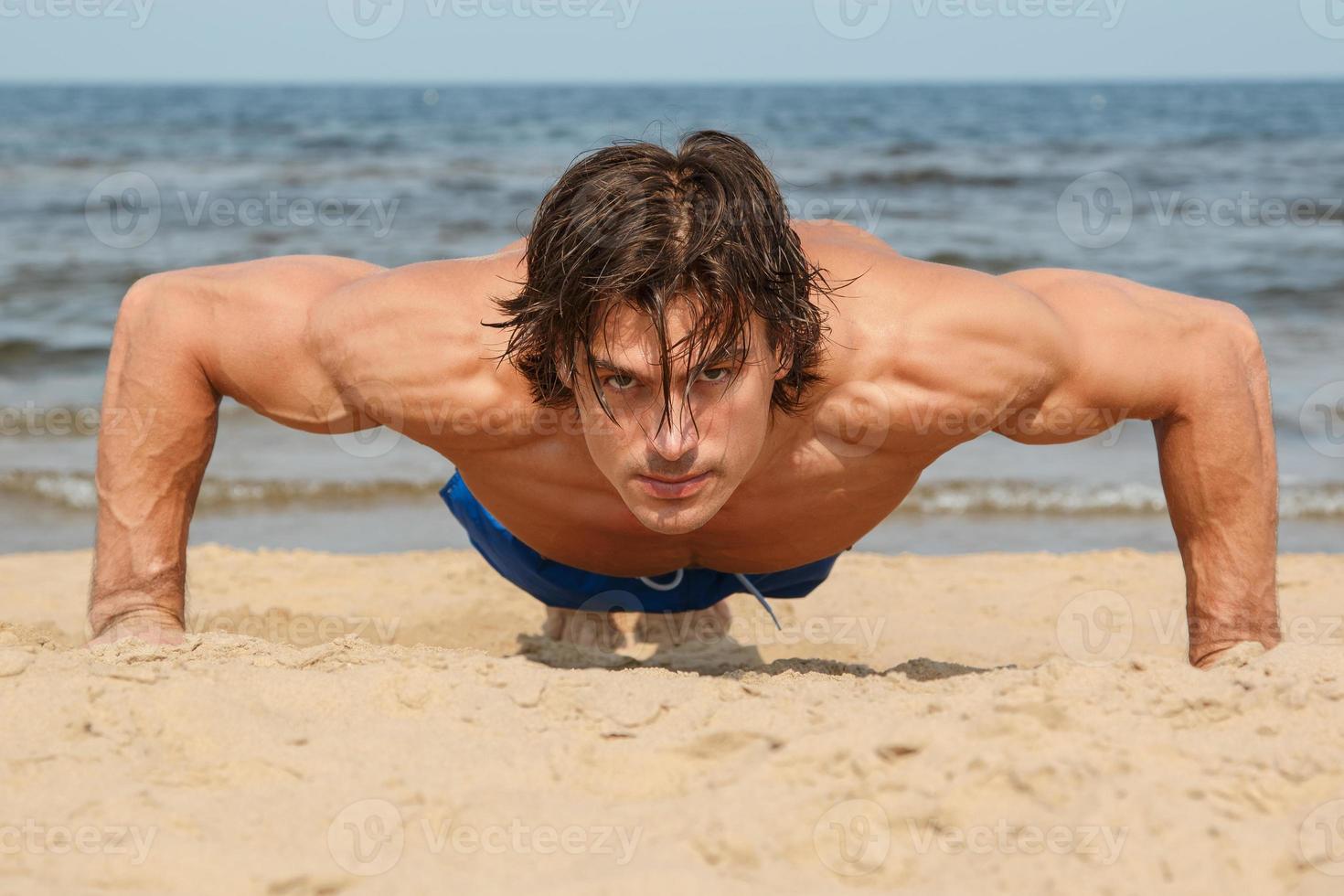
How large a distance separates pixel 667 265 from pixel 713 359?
17cm

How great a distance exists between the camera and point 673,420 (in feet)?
6.93

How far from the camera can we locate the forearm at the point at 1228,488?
246 centimetres

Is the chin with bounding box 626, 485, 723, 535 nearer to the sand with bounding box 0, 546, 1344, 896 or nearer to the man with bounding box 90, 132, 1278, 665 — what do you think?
the man with bounding box 90, 132, 1278, 665

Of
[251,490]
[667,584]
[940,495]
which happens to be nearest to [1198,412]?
[667,584]

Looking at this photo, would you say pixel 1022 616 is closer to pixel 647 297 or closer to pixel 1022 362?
pixel 1022 362

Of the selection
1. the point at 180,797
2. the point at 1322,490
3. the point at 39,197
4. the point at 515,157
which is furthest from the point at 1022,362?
the point at 515,157

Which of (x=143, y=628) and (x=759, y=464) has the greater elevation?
A: (x=759, y=464)

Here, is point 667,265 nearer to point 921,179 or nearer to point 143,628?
point 143,628

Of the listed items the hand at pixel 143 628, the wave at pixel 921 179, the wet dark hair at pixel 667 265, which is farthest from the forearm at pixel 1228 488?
the wave at pixel 921 179

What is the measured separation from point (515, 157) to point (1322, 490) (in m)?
14.0

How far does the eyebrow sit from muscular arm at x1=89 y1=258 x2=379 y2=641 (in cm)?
64

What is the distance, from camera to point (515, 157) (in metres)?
17.7

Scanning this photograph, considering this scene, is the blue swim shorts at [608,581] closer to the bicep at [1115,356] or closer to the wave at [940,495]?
the bicep at [1115,356]

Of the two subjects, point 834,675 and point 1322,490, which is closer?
point 834,675
